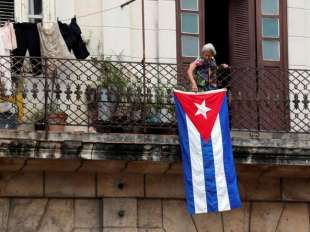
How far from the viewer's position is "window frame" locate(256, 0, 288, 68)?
16.7 m

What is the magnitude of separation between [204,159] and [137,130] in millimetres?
942

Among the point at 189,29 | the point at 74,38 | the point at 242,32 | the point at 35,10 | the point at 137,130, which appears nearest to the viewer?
the point at 137,130

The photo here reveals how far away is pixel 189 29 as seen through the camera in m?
16.5

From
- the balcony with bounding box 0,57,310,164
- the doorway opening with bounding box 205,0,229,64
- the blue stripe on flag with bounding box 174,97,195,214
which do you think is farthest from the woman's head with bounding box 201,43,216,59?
the doorway opening with bounding box 205,0,229,64

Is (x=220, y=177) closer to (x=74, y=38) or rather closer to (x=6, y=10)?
Answer: (x=74, y=38)

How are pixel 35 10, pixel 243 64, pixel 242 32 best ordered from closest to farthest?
pixel 35 10, pixel 243 64, pixel 242 32

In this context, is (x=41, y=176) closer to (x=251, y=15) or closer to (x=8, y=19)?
(x=8, y=19)

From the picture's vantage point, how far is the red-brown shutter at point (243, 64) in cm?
1576

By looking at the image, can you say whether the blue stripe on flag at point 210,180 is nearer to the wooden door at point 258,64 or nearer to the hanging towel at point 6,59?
the wooden door at point 258,64

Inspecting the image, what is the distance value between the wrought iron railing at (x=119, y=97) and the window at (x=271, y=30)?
2.36 feet

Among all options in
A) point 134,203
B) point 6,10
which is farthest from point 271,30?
point 6,10

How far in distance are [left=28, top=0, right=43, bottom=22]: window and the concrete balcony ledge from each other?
215cm

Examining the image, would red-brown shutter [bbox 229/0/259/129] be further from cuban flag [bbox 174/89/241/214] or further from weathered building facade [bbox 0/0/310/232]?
cuban flag [bbox 174/89/241/214]

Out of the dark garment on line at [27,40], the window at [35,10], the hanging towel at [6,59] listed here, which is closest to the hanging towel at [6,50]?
the hanging towel at [6,59]
